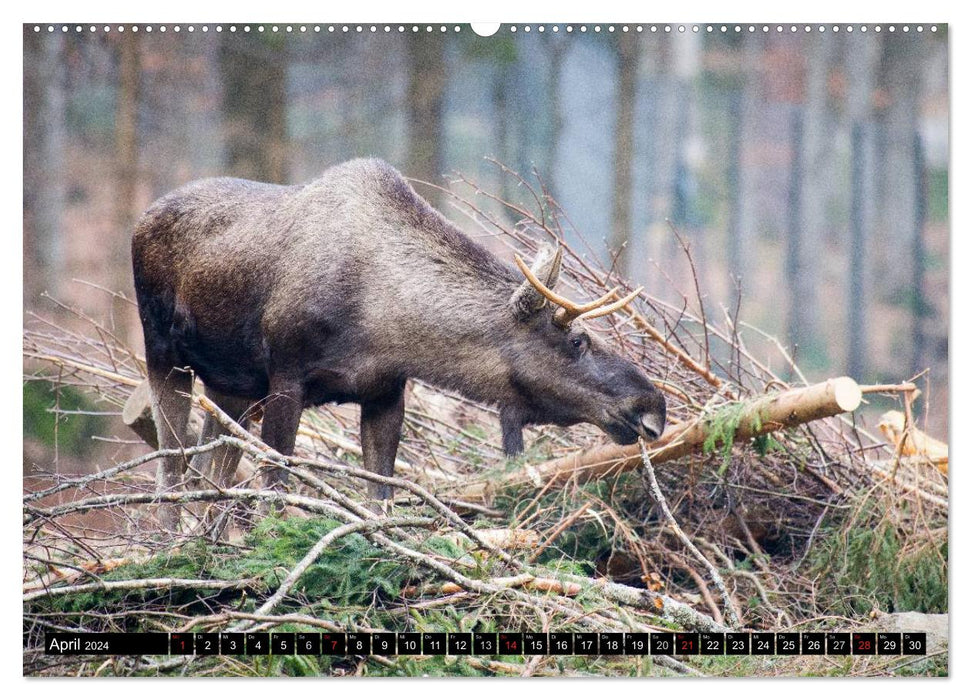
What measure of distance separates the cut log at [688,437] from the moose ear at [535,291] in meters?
0.75

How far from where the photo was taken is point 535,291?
5.90 m

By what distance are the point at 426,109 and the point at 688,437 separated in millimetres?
2000

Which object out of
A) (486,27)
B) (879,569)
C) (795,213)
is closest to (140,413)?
(486,27)

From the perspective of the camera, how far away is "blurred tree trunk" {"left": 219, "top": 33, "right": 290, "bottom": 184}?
5.55 metres

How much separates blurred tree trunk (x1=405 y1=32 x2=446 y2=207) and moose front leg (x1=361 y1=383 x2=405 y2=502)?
1.15m

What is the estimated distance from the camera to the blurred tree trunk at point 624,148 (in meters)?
5.53

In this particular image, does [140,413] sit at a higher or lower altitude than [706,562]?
higher

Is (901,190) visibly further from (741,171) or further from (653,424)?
(653,424)

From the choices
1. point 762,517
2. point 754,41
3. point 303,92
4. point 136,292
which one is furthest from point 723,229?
point 136,292

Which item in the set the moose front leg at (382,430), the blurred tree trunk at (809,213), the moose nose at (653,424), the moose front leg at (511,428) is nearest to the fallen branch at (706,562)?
the moose nose at (653,424)

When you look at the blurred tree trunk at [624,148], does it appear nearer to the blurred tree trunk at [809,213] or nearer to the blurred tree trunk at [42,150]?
the blurred tree trunk at [809,213]

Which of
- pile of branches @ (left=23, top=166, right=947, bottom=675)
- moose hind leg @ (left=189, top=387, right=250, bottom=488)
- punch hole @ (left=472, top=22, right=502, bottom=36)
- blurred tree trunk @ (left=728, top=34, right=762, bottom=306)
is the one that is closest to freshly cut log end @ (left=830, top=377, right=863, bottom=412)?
pile of branches @ (left=23, top=166, right=947, bottom=675)

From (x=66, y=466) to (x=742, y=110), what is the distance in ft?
12.5

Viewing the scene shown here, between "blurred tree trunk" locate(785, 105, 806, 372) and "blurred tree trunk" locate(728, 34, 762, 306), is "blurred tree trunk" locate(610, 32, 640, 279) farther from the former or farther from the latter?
"blurred tree trunk" locate(785, 105, 806, 372)
